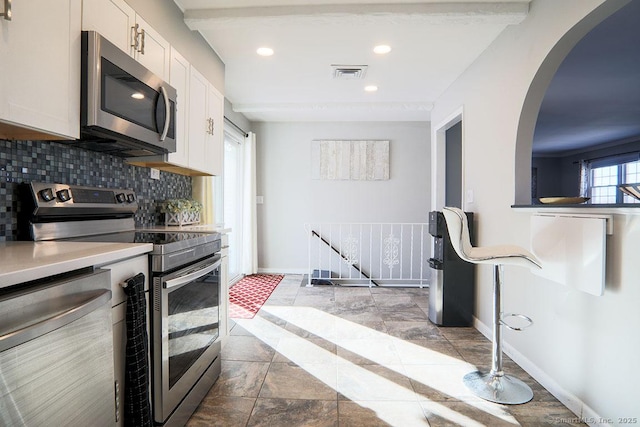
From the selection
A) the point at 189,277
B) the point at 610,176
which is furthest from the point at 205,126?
the point at 610,176

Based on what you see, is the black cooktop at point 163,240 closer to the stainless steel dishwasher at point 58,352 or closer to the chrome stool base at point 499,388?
the stainless steel dishwasher at point 58,352

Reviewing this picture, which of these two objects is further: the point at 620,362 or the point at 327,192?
the point at 327,192

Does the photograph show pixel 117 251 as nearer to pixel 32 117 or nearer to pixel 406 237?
pixel 32 117

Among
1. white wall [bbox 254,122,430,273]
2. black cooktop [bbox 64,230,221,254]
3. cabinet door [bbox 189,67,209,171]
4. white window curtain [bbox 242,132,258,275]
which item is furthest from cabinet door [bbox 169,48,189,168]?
white wall [bbox 254,122,430,273]

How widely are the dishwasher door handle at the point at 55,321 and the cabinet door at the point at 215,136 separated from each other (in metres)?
1.87

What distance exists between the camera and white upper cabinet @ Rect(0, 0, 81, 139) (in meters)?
1.11

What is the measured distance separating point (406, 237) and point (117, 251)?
4.96 metres

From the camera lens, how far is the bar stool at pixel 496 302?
1929 millimetres

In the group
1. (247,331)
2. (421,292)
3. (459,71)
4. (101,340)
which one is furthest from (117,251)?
(421,292)

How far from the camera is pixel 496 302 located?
2.08 metres

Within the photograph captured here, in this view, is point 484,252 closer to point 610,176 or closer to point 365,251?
point 365,251

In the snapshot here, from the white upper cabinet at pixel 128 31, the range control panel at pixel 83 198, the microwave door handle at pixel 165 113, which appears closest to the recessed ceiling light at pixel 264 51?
the white upper cabinet at pixel 128 31

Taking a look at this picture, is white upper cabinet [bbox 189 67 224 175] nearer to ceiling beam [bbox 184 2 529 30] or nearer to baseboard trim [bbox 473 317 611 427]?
ceiling beam [bbox 184 2 529 30]

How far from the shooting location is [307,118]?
5.49 m
